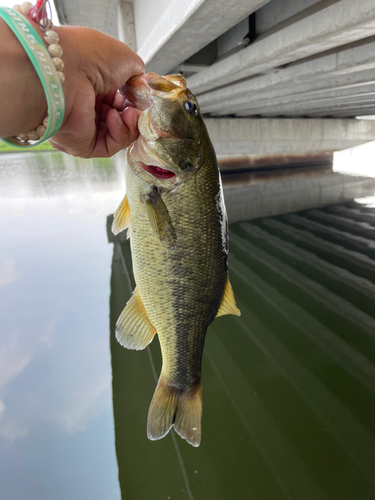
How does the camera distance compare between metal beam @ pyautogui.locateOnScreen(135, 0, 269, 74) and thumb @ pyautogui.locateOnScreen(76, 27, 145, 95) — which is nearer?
thumb @ pyautogui.locateOnScreen(76, 27, 145, 95)

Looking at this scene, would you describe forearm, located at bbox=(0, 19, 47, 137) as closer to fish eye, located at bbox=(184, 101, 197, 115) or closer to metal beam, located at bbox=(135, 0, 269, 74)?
fish eye, located at bbox=(184, 101, 197, 115)

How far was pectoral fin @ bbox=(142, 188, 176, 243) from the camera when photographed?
159 centimetres

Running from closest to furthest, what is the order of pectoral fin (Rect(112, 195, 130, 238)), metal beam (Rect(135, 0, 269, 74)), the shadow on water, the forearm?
the forearm, pectoral fin (Rect(112, 195, 130, 238)), the shadow on water, metal beam (Rect(135, 0, 269, 74))

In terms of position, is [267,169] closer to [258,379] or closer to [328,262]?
[328,262]

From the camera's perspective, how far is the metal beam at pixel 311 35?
3727 millimetres

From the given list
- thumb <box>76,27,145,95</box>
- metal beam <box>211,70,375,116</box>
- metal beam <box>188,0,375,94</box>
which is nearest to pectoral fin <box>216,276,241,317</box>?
thumb <box>76,27,145,95</box>

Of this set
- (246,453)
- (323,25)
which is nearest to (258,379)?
(246,453)

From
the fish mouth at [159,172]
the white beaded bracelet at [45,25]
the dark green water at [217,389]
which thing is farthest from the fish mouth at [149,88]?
the dark green water at [217,389]

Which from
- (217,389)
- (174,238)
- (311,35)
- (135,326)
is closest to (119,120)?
(174,238)

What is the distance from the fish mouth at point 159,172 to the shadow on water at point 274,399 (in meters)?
2.69

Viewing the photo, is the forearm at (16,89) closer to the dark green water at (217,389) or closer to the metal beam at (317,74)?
the dark green water at (217,389)

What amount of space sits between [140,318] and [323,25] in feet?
14.5

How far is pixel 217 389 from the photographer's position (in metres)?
3.75

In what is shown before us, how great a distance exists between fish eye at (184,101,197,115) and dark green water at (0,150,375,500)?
2.99 meters
